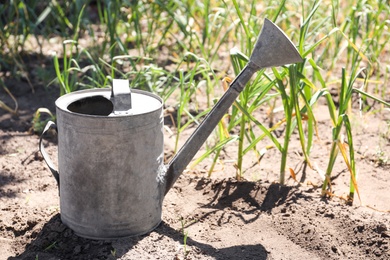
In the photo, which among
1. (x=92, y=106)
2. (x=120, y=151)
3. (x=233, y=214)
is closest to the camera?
(x=120, y=151)

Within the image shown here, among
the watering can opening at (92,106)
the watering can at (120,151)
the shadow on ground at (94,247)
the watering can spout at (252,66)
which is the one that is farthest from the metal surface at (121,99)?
the shadow on ground at (94,247)

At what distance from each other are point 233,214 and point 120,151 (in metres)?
0.64

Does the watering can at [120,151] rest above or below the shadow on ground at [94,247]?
above

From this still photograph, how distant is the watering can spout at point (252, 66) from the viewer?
7.50 ft

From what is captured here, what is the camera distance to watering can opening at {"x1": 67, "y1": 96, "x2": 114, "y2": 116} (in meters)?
2.48

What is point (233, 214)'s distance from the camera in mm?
2732

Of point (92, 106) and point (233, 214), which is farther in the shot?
point (233, 214)

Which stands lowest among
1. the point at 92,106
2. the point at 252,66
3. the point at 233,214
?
the point at 233,214

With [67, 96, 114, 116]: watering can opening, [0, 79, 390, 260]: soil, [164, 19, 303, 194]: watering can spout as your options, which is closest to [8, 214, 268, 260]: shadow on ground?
[0, 79, 390, 260]: soil

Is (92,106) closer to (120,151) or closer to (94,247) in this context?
(120,151)

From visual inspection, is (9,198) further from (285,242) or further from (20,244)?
(285,242)

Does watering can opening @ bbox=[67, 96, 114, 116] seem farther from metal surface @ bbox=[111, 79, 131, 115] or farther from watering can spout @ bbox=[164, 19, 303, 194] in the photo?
watering can spout @ bbox=[164, 19, 303, 194]

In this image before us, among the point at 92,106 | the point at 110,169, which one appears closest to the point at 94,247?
the point at 110,169

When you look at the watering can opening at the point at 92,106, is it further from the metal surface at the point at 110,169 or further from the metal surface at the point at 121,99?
the metal surface at the point at 121,99
